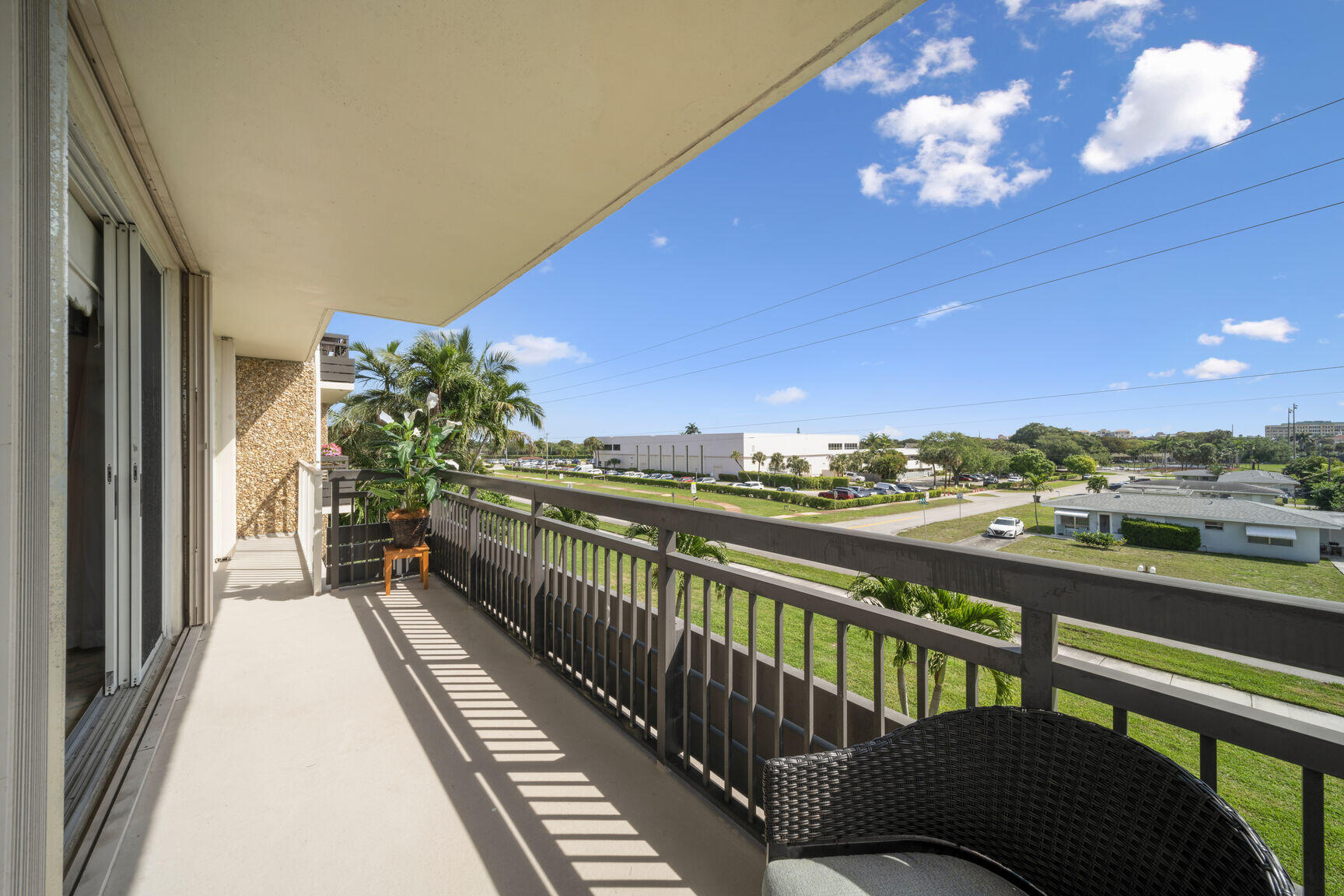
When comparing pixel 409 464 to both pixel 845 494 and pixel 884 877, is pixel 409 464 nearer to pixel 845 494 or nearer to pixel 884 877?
pixel 884 877

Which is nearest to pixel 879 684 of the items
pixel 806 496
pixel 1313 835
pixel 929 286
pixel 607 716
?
pixel 1313 835

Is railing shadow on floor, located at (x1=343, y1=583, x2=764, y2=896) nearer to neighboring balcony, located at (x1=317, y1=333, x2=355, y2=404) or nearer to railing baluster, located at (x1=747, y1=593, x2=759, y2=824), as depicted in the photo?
railing baluster, located at (x1=747, y1=593, x2=759, y2=824)

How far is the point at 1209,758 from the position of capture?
0.83 metres

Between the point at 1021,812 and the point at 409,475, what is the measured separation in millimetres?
4213

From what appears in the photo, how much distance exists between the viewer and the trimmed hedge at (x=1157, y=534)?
15.7 meters

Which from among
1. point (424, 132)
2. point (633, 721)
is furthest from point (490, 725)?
point (424, 132)

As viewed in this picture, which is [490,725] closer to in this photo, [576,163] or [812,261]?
[576,163]

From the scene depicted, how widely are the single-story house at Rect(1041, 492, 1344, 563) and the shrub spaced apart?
2.69ft

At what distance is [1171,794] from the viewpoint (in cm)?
76

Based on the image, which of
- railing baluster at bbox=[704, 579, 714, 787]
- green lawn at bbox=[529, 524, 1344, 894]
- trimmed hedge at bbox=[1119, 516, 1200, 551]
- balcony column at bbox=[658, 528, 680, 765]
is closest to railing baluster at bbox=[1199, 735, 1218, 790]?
railing baluster at bbox=[704, 579, 714, 787]

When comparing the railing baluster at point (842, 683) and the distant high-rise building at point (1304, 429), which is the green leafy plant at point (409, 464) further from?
the distant high-rise building at point (1304, 429)

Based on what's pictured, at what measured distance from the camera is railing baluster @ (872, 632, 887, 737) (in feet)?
4.10

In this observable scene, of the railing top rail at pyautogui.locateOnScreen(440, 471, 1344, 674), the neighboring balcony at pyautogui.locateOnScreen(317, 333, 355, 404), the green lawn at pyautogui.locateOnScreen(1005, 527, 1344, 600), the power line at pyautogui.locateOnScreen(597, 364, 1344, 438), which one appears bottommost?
the green lawn at pyautogui.locateOnScreen(1005, 527, 1344, 600)

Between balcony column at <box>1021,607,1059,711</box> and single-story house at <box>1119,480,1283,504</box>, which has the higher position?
balcony column at <box>1021,607,1059,711</box>
